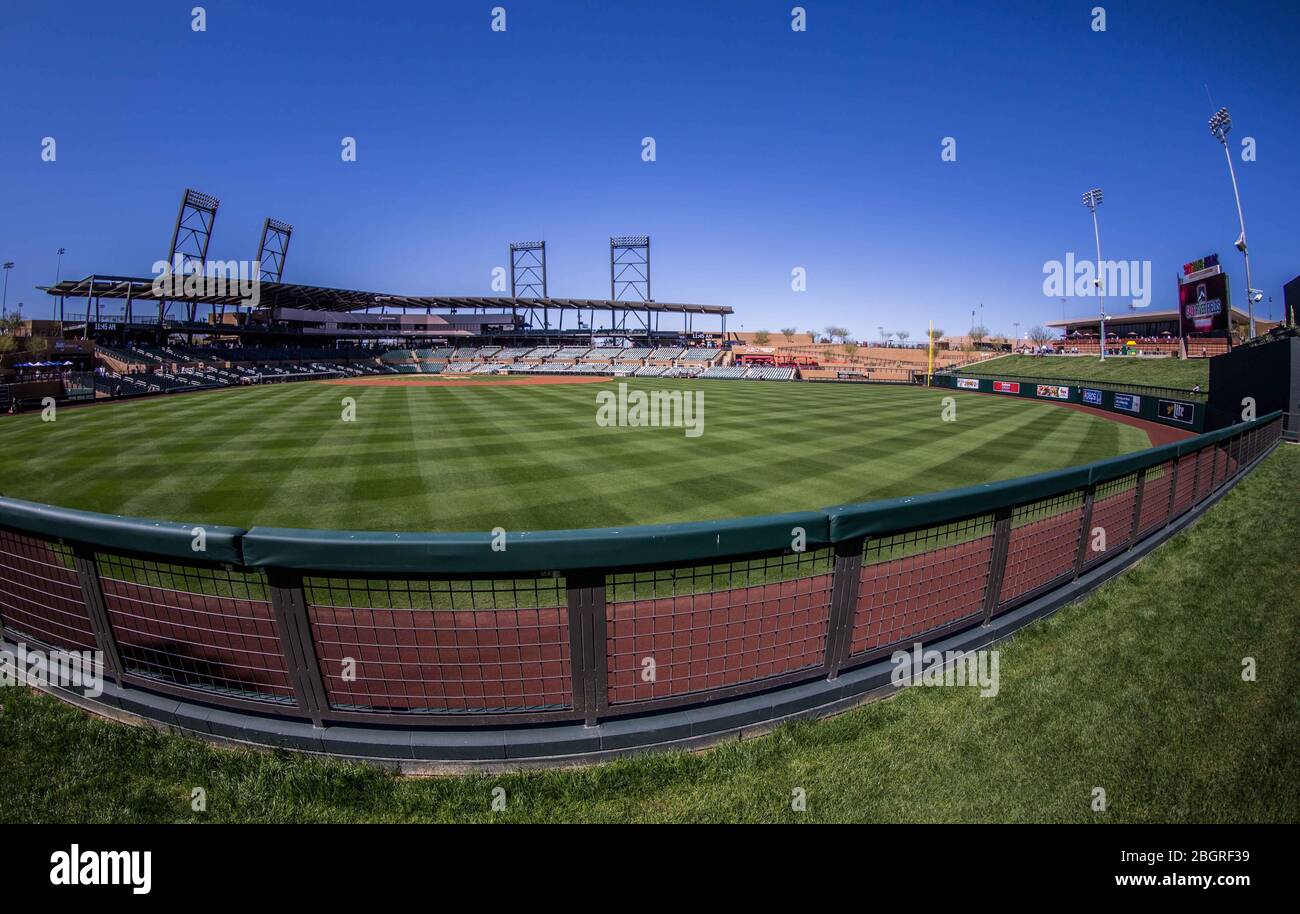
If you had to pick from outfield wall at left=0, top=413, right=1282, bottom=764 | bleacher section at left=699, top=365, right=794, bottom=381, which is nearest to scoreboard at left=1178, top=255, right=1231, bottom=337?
bleacher section at left=699, top=365, right=794, bottom=381

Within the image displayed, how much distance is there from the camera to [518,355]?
78000 mm

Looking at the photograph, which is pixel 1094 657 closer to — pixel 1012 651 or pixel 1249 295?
pixel 1012 651

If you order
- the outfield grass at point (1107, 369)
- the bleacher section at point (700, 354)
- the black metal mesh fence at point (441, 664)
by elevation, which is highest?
the bleacher section at point (700, 354)

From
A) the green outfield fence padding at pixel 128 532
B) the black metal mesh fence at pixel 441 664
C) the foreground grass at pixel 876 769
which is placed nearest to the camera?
the foreground grass at pixel 876 769

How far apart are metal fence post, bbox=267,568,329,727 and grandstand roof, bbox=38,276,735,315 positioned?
6807 cm

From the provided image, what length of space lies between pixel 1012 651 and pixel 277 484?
13.3m

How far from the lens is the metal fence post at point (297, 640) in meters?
3.15

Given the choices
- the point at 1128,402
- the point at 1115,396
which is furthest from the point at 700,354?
the point at 1128,402

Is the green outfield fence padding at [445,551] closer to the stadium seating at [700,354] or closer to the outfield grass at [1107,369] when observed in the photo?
the outfield grass at [1107,369]

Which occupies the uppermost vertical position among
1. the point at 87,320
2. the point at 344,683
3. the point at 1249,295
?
the point at 87,320

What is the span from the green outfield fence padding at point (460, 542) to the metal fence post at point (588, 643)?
16 cm

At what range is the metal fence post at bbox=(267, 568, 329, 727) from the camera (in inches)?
124

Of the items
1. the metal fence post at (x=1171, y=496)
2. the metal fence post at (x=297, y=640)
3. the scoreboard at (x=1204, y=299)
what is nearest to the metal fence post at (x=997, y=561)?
the metal fence post at (x=1171, y=496)
